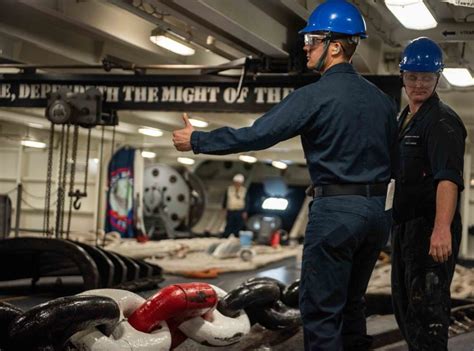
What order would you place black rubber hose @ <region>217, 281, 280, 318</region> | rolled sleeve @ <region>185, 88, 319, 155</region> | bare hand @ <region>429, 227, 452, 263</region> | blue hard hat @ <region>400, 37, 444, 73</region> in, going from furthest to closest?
1. black rubber hose @ <region>217, 281, 280, 318</region>
2. blue hard hat @ <region>400, 37, 444, 73</region>
3. bare hand @ <region>429, 227, 452, 263</region>
4. rolled sleeve @ <region>185, 88, 319, 155</region>

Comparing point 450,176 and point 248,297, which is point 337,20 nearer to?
point 450,176

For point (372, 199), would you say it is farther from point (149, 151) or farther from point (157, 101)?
point (149, 151)

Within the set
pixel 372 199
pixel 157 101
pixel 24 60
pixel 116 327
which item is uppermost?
pixel 24 60

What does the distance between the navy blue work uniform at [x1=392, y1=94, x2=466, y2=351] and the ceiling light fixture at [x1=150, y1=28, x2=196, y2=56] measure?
408 centimetres

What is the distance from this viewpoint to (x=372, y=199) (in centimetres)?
293

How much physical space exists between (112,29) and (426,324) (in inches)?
210

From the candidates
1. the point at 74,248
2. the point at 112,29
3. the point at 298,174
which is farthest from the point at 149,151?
the point at 74,248

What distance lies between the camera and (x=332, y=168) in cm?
292

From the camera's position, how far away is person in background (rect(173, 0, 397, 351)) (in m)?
2.84

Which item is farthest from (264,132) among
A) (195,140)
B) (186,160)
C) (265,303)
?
(186,160)

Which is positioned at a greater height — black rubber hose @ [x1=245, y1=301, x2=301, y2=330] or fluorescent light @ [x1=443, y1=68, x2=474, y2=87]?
fluorescent light @ [x1=443, y1=68, x2=474, y2=87]

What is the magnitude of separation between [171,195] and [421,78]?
48.3ft

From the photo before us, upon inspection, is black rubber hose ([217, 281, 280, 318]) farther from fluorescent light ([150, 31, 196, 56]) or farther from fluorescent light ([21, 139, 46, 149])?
fluorescent light ([21, 139, 46, 149])

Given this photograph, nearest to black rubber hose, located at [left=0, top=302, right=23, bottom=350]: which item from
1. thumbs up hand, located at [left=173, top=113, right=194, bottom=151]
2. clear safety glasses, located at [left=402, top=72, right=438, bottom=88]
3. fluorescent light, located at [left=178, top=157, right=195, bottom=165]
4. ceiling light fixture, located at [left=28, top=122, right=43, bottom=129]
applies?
thumbs up hand, located at [left=173, top=113, right=194, bottom=151]
